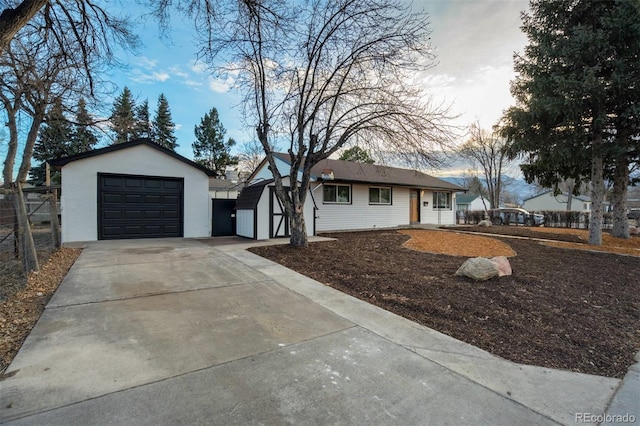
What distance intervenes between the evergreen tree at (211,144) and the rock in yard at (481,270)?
34.1 m

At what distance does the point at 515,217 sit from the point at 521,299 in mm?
19694

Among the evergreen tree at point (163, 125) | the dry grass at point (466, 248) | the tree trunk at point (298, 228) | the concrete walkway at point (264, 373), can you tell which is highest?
the evergreen tree at point (163, 125)

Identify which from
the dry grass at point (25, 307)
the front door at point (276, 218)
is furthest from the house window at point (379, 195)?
the dry grass at point (25, 307)

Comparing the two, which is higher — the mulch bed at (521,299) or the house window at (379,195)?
the house window at (379,195)

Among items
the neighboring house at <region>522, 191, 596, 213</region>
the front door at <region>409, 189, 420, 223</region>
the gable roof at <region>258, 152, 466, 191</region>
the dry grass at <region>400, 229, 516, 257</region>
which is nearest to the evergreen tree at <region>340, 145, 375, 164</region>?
the gable roof at <region>258, 152, 466, 191</region>

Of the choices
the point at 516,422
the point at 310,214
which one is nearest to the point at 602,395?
the point at 516,422

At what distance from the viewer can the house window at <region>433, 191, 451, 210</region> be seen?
19875 millimetres

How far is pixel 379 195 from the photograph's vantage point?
16.7 meters

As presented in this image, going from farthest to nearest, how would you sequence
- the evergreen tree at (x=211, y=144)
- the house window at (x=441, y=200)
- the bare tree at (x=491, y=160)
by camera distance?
the evergreen tree at (x=211, y=144) → the bare tree at (x=491, y=160) → the house window at (x=441, y=200)

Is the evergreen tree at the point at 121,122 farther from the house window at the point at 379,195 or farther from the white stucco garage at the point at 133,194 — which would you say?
the house window at the point at 379,195

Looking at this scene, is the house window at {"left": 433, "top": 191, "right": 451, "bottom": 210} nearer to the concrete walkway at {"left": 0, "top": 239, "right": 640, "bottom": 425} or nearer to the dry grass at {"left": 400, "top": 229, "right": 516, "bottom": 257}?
the dry grass at {"left": 400, "top": 229, "right": 516, "bottom": 257}

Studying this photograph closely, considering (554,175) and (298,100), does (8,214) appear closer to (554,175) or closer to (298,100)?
(298,100)

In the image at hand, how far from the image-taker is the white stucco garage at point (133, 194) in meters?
9.60

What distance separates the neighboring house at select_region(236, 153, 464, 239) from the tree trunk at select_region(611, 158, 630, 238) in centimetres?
713
